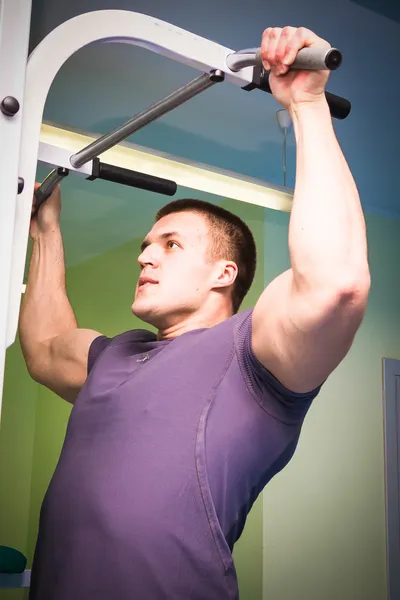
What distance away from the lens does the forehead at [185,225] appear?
1.67 m

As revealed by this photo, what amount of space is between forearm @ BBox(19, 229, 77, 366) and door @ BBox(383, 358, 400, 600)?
2.13 m

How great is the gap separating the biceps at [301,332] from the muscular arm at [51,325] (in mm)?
579

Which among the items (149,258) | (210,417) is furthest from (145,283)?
(210,417)

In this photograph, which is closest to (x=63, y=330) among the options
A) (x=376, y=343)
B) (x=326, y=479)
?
(x=326, y=479)

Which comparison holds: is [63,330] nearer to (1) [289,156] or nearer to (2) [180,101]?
(2) [180,101]

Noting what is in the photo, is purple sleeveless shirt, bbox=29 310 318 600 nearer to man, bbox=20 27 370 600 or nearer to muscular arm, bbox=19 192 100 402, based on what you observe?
man, bbox=20 27 370 600

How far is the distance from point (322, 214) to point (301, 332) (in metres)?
0.18

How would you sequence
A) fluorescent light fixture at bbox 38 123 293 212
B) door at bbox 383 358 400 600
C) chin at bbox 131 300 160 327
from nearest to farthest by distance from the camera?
chin at bbox 131 300 160 327, fluorescent light fixture at bbox 38 123 293 212, door at bbox 383 358 400 600

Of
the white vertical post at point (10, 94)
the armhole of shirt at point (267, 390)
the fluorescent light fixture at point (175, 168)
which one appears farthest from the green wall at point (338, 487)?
the white vertical post at point (10, 94)

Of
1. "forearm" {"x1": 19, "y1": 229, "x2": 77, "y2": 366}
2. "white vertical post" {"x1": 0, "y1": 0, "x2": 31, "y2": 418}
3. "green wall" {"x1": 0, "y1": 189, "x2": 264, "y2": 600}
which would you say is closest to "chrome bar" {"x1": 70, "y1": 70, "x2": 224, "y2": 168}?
"white vertical post" {"x1": 0, "y1": 0, "x2": 31, "y2": 418}

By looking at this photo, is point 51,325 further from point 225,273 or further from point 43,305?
point 225,273

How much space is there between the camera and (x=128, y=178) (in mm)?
1489

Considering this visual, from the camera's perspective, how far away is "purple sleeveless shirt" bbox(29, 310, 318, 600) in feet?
3.80

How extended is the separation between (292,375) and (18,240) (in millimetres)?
487
